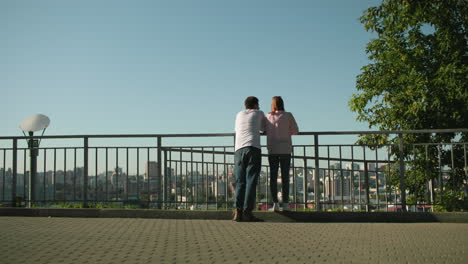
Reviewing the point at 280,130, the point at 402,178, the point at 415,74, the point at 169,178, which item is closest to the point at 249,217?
the point at 280,130

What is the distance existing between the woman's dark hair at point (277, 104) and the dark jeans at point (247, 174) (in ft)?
2.70

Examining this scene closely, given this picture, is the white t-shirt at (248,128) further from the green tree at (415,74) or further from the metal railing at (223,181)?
the green tree at (415,74)

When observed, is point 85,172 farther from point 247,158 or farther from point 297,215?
point 297,215

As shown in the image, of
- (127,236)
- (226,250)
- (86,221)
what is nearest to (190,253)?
(226,250)

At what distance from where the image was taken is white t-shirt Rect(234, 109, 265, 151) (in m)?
8.43

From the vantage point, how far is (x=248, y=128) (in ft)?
27.7

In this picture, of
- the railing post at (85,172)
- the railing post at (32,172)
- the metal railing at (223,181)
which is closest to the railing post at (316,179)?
the metal railing at (223,181)

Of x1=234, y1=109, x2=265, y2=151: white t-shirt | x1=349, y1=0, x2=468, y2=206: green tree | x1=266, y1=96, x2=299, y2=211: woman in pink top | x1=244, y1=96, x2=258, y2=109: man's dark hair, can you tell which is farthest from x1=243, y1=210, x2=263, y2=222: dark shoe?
x1=349, y1=0, x2=468, y2=206: green tree

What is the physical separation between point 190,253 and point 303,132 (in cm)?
433

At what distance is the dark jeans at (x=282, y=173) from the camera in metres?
8.82

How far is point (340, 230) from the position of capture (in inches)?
295

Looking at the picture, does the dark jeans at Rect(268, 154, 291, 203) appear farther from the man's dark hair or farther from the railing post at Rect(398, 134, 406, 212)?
the railing post at Rect(398, 134, 406, 212)

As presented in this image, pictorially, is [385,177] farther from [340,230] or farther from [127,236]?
[127,236]

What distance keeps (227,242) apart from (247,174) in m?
2.34
